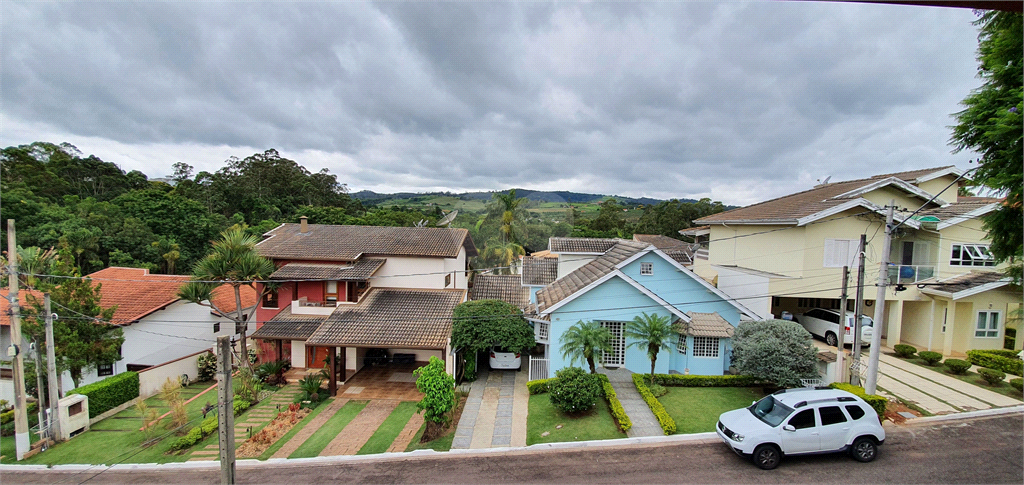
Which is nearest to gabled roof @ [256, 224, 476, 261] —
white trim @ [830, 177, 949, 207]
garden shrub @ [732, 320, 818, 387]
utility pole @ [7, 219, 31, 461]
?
utility pole @ [7, 219, 31, 461]

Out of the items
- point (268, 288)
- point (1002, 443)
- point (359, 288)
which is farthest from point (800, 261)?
point (268, 288)

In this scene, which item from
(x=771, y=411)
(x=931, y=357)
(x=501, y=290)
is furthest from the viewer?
(x=501, y=290)

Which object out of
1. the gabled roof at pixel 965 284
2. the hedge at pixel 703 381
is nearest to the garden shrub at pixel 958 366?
the gabled roof at pixel 965 284

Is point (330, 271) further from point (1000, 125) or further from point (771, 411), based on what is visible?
point (1000, 125)

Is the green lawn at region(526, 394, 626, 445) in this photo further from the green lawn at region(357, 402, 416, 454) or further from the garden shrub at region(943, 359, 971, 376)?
the garden shrub at region(943, 359, 971, 376)

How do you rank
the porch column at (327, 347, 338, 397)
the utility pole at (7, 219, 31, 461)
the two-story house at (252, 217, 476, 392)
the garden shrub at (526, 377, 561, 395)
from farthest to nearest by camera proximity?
the two-story house at (252, 217, 476, 392) → the porch column at (327, 347, 338, 397) → the garden shrub at (526, 377, 561, 395) → the utility pole at (7, 219, 31, 461)

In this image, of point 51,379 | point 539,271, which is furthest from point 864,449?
point 51,379
